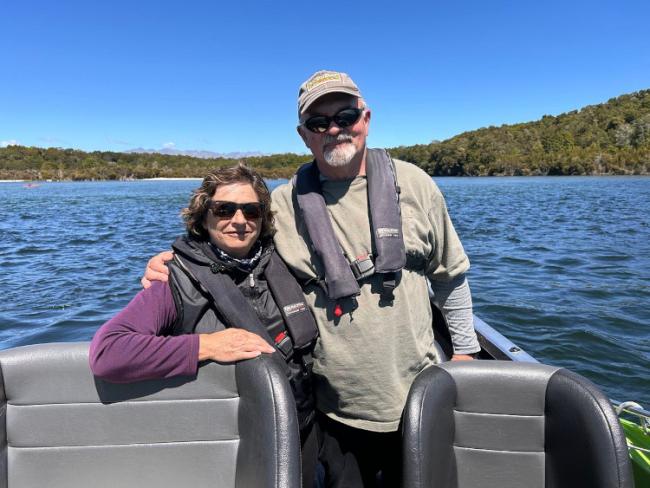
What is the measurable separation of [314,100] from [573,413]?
4.98 feet

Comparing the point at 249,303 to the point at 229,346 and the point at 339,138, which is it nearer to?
the point at 229,346

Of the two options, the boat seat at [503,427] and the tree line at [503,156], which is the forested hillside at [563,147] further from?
the boat seat at [503,427]

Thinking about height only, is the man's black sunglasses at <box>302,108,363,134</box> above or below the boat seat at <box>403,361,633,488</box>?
above

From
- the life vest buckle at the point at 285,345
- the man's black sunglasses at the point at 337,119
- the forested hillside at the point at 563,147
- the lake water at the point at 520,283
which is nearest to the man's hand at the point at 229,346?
the life vest buckle at the point at 285,345

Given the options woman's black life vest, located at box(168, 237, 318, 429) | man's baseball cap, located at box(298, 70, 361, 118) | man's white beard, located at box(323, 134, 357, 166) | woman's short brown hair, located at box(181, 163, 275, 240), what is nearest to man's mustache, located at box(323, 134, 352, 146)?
man's white beard, located at box(323, 134, 357, 166)

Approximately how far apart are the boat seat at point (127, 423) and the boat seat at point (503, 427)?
0.52 meters

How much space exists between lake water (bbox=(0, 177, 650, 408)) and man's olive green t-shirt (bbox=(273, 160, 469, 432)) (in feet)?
12.4

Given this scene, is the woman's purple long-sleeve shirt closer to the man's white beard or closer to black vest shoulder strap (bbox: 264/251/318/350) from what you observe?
black vest shoulder strap (bbox: 264/251/318/350)

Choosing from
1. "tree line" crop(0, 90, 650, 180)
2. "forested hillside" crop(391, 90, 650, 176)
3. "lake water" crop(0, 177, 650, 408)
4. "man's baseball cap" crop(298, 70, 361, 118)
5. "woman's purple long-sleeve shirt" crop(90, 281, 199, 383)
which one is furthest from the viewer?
"tree line" crop(0, 90, 650, 180)

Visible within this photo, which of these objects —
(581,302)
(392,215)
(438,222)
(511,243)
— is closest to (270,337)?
(392,215)

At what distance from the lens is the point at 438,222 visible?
1.99 meters

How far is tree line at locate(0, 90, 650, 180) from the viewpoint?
72688mm

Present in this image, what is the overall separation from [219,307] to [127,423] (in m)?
0.57

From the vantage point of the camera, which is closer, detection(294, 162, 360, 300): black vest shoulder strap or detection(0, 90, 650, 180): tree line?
detection(294, 162, 360, 300): black vest shoulder strap
